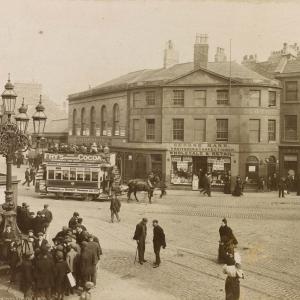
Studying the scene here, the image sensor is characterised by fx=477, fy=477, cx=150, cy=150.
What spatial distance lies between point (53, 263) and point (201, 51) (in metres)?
24.9

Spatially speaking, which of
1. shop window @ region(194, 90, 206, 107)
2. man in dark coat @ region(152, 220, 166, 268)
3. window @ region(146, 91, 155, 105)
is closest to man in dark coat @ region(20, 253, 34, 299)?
man in dark coat @ region(152, 220, 166, 268)

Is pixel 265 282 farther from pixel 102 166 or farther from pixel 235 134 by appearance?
pixel 235 134

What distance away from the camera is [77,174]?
26.3 m

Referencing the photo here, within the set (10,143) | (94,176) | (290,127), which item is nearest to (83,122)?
(94,176)

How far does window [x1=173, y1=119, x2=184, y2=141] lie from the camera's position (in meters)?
32.8

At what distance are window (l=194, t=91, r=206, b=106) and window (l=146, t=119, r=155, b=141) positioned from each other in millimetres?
3396

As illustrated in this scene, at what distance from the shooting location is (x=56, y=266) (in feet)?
36.3

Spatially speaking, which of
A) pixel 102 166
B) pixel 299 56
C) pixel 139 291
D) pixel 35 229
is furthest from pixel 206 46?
pixel 139 291

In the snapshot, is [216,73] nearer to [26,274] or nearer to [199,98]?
[199,98]

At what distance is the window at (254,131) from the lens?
32000 mm

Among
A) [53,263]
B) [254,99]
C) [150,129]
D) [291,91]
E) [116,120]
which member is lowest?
[53,263]

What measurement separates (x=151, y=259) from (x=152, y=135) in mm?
19384

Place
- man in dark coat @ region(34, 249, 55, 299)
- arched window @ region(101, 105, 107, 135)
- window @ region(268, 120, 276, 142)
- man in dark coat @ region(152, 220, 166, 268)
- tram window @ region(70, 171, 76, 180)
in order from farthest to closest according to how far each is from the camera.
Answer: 1. arched window @ region(101, 105, 107, 135)
2. window @ region(268, 120, 276, 142)
3. tram window @ region(70, 171, 76, 180)
4. man in dark coat @ region(152, 220, 166, 268)
5. man in dark coat @ region(34, 249, 55, 299)

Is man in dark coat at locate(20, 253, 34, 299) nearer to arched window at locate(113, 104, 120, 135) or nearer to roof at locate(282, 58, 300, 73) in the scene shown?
arched window at locate(113, 104, 120, 135)
